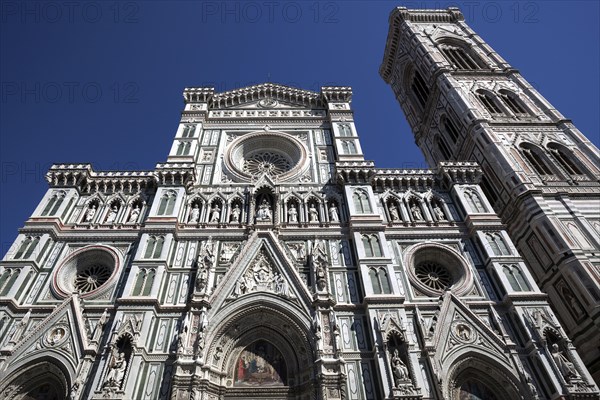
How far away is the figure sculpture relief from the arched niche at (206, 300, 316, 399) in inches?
301

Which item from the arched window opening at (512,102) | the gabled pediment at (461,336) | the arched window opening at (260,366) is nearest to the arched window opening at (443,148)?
the arched window opening at (512,102)

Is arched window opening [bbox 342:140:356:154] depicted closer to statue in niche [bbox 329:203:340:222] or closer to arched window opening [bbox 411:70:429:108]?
statue in niche [bbox 329:203:340:222]

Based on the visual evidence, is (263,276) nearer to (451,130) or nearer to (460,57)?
(451,130)

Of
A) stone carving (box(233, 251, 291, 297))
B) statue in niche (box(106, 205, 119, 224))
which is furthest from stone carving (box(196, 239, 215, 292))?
statue in niche (box(106, 205, 119, 224))

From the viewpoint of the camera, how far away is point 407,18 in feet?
117

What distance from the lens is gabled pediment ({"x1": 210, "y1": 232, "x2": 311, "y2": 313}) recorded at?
1437 centimetres

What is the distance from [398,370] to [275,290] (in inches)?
190

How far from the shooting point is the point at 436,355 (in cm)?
1288

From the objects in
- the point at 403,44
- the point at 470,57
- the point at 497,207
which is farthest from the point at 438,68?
the point at 497,207

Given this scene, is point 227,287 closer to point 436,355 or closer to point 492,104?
point 436,355

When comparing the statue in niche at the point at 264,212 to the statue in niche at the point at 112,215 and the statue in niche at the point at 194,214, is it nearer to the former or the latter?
the statue in niche at the point at 194,214

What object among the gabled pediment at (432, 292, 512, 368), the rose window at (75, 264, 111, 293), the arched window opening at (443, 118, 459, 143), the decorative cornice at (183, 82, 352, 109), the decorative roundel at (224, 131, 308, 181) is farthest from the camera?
the arched window opening at (443, 118, 459, 143)

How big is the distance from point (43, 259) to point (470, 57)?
30000mm

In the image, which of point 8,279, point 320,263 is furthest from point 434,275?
point 8,279
